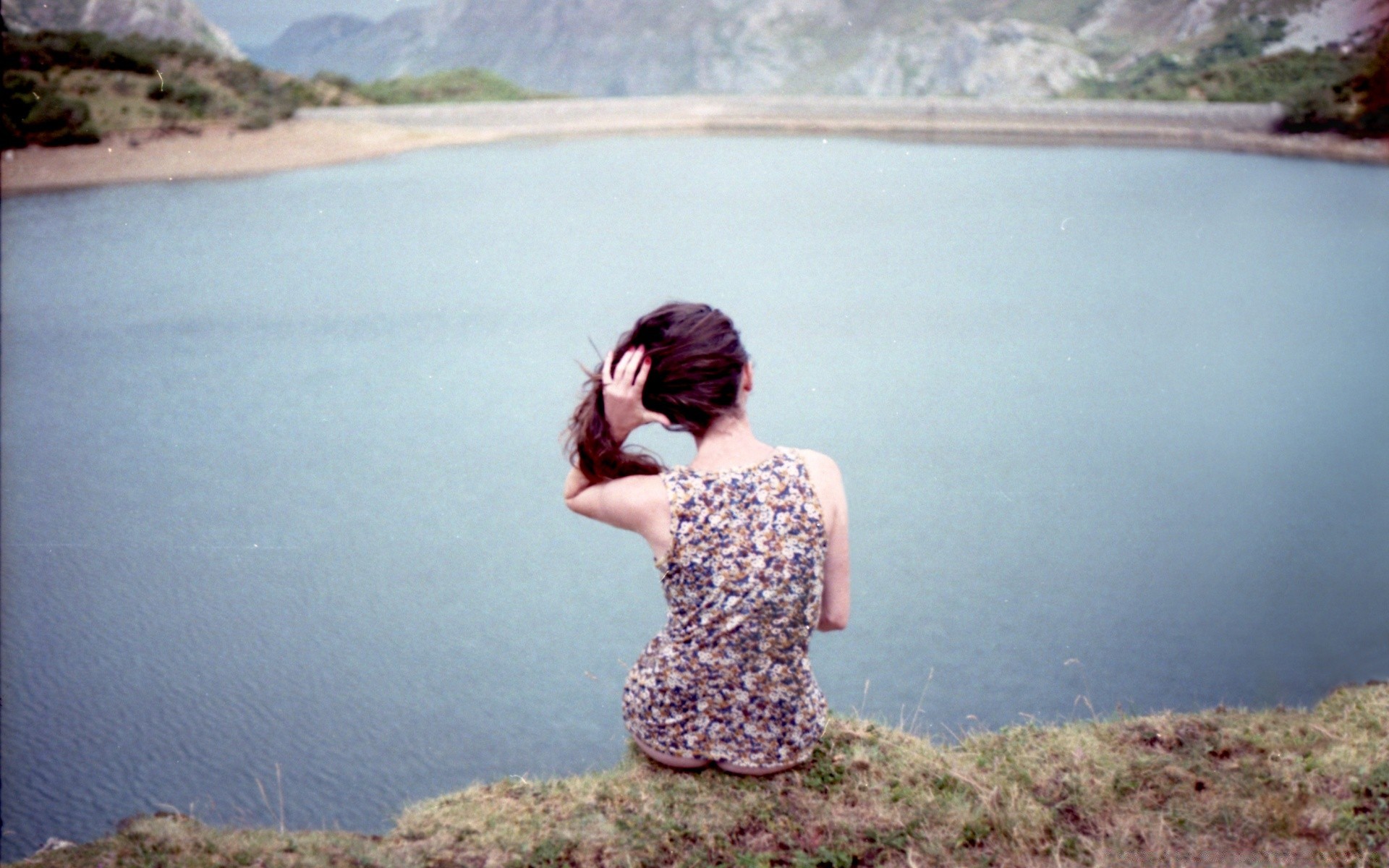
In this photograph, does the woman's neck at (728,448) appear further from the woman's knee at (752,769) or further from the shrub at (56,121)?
the shrub at (56,121)

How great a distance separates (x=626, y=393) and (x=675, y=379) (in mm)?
93

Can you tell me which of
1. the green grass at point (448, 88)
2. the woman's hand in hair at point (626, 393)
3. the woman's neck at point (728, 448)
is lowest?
the woman's neck at point (728, 448)

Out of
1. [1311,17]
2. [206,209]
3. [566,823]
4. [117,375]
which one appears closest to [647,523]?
[566,823]

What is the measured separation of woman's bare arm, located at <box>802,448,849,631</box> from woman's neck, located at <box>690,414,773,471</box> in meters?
0.10

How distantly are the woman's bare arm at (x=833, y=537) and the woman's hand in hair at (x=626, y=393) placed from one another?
299mm

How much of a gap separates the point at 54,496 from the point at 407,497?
1.13 metres

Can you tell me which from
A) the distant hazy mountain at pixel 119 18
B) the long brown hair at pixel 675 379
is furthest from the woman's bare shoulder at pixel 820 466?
the distant hazy mountain at pixel 119 18

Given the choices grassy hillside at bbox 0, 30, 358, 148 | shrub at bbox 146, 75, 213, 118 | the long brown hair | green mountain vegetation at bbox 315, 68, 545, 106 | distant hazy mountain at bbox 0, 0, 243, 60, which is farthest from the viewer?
green mountain vegetation at bbox 315, 68, 545, 106

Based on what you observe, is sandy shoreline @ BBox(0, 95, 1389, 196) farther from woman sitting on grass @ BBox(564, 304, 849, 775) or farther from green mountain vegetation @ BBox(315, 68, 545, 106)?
woman sitting on grass @ BBox(564, 304, 849, 775)

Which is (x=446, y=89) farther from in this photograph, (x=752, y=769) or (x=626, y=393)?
(x=752, y=769)

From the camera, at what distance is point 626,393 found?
2.04 metres

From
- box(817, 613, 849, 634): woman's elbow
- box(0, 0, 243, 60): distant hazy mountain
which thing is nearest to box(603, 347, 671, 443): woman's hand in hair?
box(817, 613, 849, 634): woman's elbow

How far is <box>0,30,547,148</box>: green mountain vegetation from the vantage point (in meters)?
4.83

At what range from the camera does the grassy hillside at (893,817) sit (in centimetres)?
220
